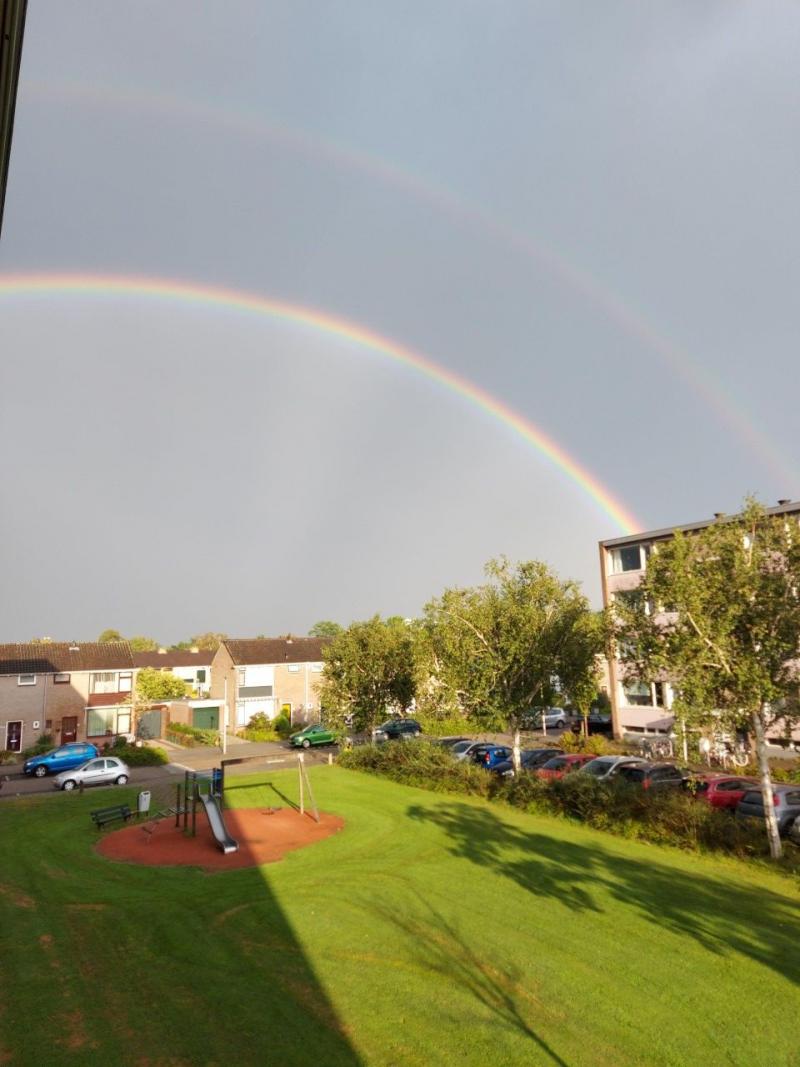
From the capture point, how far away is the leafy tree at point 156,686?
6234 centimetres

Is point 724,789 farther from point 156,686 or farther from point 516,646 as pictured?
point 156,686

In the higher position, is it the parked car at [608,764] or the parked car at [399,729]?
the parked car at [608,764]

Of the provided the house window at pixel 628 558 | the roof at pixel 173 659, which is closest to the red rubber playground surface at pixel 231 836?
the house window at pixel 628 558

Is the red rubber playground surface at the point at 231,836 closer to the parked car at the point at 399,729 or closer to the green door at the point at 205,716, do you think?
the parked car at the point at 399,729

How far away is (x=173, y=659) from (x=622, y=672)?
2724 inches

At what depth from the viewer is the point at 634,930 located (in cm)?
1398

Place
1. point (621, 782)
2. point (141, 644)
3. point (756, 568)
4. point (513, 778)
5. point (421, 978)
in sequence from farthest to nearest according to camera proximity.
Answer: point (141, 644) → point (513, 778) → point (621, 782) → point (756, 568) → point (421, 978)

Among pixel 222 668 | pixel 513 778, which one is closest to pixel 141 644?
pixel 222 668

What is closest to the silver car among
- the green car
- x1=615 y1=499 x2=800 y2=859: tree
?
the green car

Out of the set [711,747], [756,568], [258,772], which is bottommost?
[258,772]

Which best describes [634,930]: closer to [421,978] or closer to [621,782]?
[421,978]

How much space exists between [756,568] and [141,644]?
6275 inches

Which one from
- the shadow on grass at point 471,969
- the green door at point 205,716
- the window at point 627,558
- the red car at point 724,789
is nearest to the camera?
the shadow on grass at point 471,969

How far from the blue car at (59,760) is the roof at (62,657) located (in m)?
12.1
